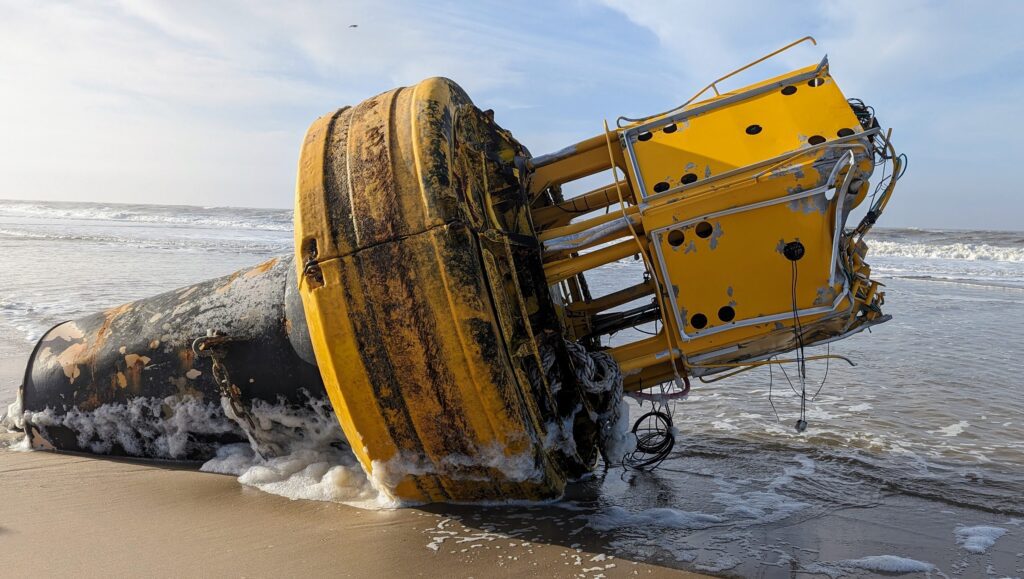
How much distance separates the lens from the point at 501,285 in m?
2.93

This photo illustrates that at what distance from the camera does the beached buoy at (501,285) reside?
9.23ft

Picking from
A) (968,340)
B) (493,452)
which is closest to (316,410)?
(493,452)

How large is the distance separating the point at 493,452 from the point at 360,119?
57.2 inches

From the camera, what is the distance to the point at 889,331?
25.9 ft

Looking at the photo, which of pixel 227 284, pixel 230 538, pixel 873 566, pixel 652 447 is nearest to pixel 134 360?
pixel 227 284

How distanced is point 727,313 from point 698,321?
121 mm

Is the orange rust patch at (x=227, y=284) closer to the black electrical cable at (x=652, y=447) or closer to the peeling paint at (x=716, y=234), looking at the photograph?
the black electrical cable at (x=652, y=447)

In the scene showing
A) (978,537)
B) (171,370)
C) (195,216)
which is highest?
(195,216)

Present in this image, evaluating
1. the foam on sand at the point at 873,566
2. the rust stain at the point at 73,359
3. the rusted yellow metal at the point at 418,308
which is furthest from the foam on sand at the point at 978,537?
the rust stain at the point at 73,359

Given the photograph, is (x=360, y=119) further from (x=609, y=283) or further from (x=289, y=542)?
(x=609, y=283)

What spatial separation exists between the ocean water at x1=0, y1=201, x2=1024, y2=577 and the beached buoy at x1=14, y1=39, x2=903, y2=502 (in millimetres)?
360

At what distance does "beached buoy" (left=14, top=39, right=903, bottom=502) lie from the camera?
2.81 meters

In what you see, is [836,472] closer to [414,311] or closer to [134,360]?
[414,311]

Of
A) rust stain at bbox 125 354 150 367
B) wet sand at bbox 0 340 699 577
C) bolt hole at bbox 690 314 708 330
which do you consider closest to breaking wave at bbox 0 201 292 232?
rust stain at bbox 125 354 150 367
